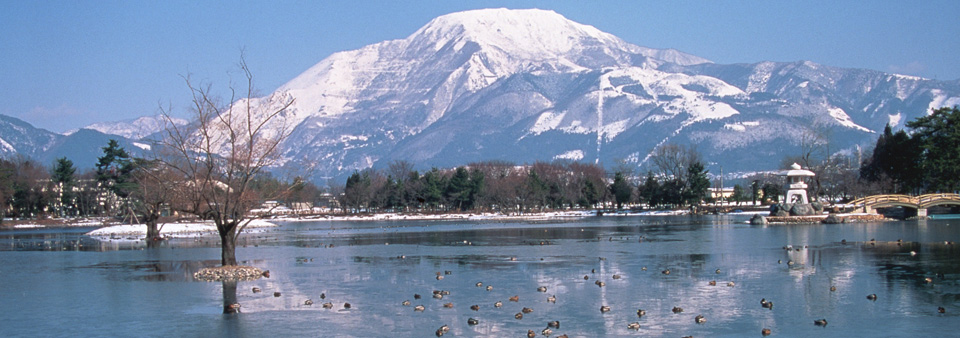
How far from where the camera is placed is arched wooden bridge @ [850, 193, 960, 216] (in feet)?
277

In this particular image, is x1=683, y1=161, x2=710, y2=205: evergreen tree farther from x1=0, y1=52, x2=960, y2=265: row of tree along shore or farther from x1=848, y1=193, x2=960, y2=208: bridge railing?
x1=848, y1=193, x2=960, y2=208: bridge railing

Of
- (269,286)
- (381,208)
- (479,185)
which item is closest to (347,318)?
(269,286)

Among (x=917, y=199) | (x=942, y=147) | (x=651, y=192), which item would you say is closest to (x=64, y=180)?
(x=651, y=192)

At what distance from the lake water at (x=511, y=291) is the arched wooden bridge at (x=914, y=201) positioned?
37.9 m

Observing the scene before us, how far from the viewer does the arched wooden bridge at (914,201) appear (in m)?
84.5

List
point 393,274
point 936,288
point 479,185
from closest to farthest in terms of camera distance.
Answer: point 936,288
point 393,274
point 479,185

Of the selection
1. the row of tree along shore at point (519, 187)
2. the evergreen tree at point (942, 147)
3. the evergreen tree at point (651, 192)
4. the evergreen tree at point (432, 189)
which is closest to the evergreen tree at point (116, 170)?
the row of tree along shore at point (519, 187)

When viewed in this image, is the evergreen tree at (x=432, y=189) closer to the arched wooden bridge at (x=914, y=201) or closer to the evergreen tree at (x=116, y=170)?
the evergreen tree at (x=116, y=170)

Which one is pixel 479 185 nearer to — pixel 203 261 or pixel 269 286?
pixel 203 261

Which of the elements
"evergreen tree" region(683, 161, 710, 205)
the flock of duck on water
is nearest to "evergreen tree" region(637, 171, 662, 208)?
"evergreen tree" region(683, 161, 710, 205)

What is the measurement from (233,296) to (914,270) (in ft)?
80.0

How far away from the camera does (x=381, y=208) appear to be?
170000 millimetres

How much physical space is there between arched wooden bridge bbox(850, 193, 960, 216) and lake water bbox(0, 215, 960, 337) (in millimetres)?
37867

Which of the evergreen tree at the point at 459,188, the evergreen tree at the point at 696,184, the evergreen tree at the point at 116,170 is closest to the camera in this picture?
the evergreen tree at the point at 116,170
